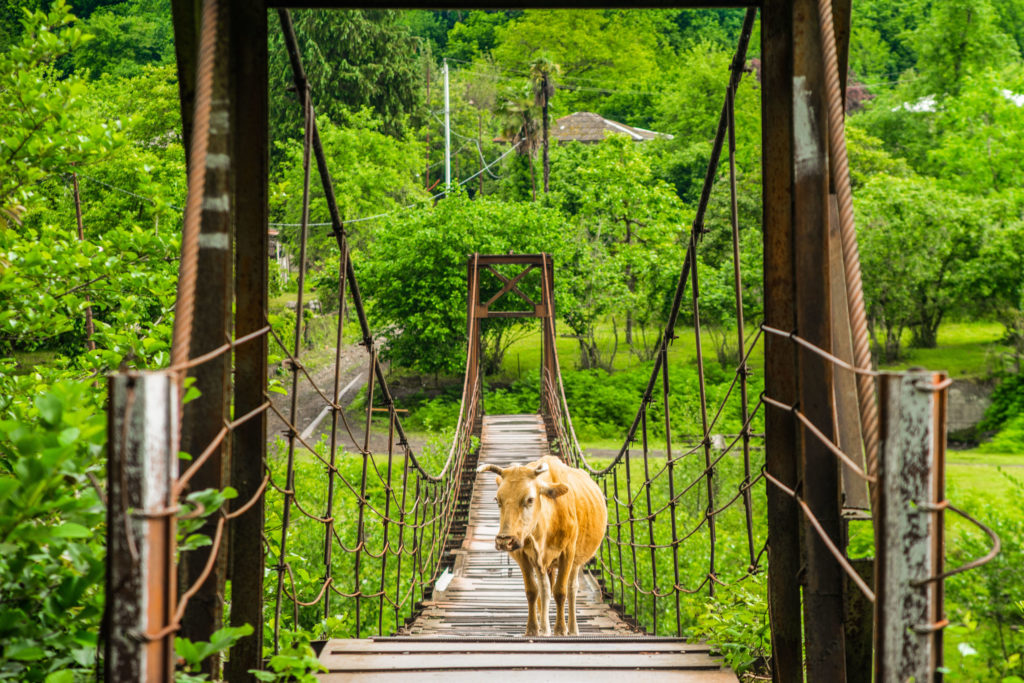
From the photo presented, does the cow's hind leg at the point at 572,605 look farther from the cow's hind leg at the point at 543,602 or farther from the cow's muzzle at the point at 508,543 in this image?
the cow's muzzle at the point at 508,543

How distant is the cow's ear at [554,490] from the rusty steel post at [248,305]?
289 centimetres

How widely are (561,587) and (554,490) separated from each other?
2.37ft

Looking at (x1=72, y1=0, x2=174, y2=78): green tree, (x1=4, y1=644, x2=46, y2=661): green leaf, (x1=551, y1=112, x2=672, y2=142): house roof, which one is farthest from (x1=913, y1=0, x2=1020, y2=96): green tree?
(x1=4, y1=644, x2=46, y2=661): green leaf

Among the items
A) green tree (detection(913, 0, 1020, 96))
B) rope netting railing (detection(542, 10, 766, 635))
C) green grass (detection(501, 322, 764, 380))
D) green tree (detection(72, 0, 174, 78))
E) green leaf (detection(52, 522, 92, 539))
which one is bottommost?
rope netting railing (detection(542, 10, 766, 635))

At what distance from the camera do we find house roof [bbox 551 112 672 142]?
118 feet

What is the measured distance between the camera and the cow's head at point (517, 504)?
4.72 metres

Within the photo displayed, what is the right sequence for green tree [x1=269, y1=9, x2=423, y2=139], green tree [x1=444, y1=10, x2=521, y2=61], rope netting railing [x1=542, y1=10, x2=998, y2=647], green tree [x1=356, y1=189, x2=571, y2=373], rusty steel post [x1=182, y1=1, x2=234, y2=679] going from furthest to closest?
green tree [x1=444, y1=10, x2=521, y2=61], green tree [x1=269, y1=9, x2=423, y2=139], green tree [x1=356, y1=189, x2=571, y2=373], rusty steel post [x1=182, y1=1, x2=234, y2=679], rope netting railing [x1=542, y1=10, x2=998, y2=647]

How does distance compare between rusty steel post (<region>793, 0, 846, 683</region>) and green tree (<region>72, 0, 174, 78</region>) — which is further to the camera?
green tree (<region>72, 0, 174, 78</region>)

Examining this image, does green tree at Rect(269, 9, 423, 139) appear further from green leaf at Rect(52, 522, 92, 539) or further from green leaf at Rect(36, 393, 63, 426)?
green leaf at Rect(52, 522, 92, 539)

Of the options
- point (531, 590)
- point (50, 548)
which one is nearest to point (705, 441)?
point (531, 590)

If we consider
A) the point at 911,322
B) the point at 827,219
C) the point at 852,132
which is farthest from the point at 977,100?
the point at 827,219

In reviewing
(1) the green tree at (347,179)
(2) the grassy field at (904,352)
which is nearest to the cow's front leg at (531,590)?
(2) the grassy field at (904,352)

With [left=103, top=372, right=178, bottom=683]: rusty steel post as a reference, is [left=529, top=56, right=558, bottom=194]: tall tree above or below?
above

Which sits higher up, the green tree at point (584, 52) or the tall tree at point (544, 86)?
the green tree at point (584, 52)
